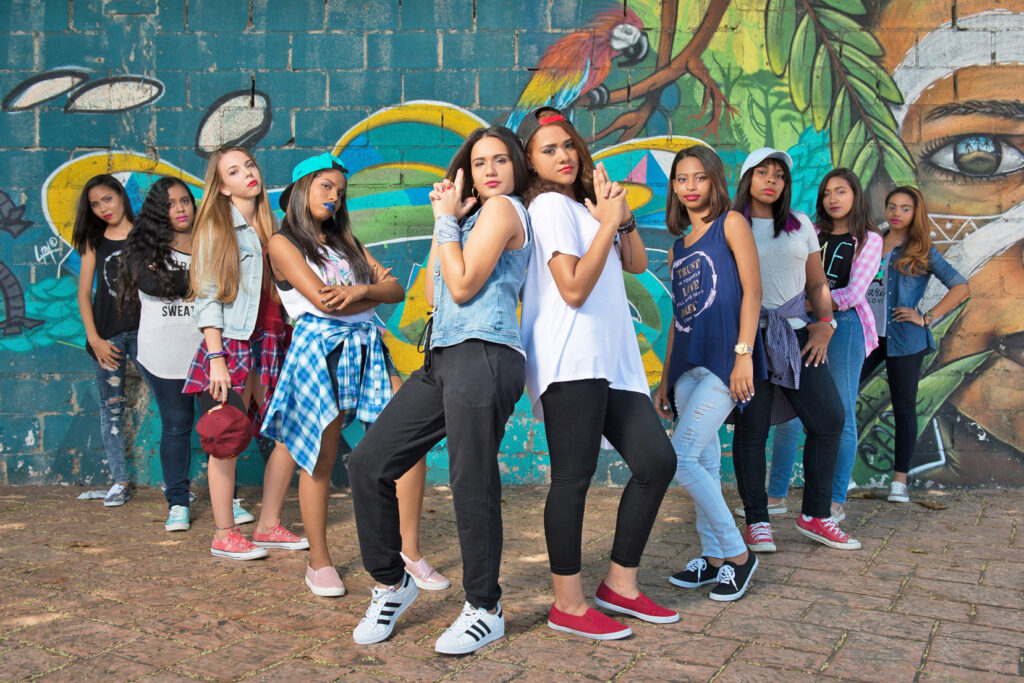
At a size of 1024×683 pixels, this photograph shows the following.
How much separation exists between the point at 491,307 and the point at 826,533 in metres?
2.31

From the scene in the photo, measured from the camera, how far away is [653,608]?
3238 millimetres

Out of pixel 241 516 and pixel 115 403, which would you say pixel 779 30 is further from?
pixel 115 403


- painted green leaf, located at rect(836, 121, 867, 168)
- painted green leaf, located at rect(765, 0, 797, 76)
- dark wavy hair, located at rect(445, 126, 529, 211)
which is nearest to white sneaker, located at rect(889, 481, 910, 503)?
painted green leaf, located at rect(836, 121, 867, 168)

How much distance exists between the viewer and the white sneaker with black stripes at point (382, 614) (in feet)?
9.91

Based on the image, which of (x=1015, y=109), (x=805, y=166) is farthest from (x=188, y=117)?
(x=1015, y=109)

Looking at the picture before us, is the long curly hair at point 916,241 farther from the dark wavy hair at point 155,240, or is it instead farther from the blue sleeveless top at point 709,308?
the dark wavy hair at point 155,240

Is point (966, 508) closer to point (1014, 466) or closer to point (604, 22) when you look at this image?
point (1014, 466)

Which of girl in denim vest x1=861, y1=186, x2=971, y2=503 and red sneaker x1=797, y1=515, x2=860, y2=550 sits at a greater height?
girl in denim vest x1=861, y1=186, x2=971, y2=503

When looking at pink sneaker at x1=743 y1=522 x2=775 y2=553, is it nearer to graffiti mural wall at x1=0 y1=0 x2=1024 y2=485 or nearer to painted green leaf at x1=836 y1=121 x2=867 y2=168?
graffiti mural wall at x1=0 y1=0 x2=1024 y2=485

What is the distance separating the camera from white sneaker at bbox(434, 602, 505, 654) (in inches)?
114

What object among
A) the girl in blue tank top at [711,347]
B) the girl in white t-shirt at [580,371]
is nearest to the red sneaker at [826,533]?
the girl in blue tank top at [711,347]

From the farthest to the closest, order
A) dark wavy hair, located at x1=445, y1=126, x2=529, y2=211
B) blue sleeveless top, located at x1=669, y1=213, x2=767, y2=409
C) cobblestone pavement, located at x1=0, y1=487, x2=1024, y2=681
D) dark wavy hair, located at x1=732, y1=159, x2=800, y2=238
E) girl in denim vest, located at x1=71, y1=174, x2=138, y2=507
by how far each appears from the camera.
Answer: girl in denim vest, located at x1=71, y1=174, x2=138, y2=507 < dark wavy hair, located at x1=732, y1=159, x2=800, y2=238 < blue sleeveless top, located at x1=669, y1=213, x2=767, y2=409 < dark wavy hair, located at x1=445, y1=126, x2=529, y2=211 < cobblestone pavement, located at x1=0, y1=487, x2=1024, y2=681

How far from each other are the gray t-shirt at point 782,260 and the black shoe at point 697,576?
4.06ft

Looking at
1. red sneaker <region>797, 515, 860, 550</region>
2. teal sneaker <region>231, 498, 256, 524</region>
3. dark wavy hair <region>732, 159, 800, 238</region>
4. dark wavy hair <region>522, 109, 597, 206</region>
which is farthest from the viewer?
teal sneaker <region>231, 498, 256, 524</region>
